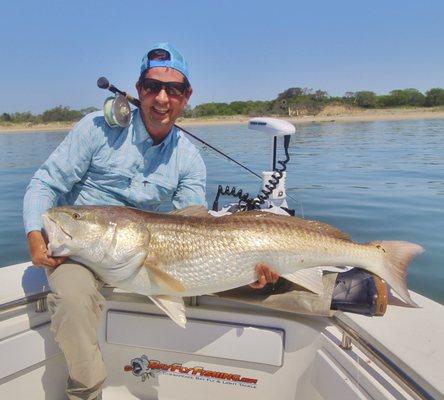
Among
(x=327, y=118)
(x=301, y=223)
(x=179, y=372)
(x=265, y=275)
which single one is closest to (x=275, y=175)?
(x=301, y=223)

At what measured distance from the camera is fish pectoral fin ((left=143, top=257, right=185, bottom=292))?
8.27 feet

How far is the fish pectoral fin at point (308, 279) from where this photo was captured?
2729 millimetres

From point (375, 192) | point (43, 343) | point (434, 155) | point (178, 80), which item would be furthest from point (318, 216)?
point (434, 155)

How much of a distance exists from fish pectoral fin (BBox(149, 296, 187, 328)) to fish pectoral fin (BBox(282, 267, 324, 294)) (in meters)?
0.64

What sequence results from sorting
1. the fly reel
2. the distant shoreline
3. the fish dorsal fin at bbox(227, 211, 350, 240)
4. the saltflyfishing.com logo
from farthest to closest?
the distant shoreline
the fly reel
the saltflyfishing.com logo
the fish dorsal fin at bbox(227, 211, 350, 240)

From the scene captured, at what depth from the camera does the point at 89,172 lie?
3365mm

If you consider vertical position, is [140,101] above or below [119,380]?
above

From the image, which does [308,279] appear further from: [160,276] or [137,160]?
[137,160]

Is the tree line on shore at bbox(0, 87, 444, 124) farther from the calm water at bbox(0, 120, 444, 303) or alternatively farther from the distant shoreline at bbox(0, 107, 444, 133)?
the calm water at bbox(0, 120, 444, 303)

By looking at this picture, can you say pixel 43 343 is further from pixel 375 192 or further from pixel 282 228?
pixel 375 192

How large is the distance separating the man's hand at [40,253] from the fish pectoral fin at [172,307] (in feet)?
1.93

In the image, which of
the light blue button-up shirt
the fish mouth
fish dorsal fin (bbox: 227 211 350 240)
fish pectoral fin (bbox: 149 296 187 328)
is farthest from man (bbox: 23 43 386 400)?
fish pectoral fin (bbox: 149 296 187 328)

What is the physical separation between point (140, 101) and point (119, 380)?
2.08 metres

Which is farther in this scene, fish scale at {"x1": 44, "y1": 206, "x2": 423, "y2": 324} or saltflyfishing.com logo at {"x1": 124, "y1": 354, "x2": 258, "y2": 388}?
saltflyfishing.com logo at {"x1": 124, "y1": 354, "x2": 258, "y2": 388}
